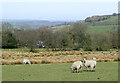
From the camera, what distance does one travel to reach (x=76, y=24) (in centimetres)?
7631

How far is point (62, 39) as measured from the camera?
2653 inches

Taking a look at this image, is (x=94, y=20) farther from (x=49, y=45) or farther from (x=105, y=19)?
(x=49, y=45)

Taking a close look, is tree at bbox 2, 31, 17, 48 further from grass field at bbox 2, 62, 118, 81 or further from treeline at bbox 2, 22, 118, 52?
grass field at bbox 2, 62, 118, 81

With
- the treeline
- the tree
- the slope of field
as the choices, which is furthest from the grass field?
the tree

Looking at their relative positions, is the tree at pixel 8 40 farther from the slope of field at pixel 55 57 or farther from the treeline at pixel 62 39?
the slope of field at pixel 55 57

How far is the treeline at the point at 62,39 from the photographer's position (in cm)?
6367

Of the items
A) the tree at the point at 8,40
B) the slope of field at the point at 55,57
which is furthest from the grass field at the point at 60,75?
the tree at the point at 8,40

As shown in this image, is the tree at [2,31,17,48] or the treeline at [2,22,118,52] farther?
the tree at [2,31,17,48]

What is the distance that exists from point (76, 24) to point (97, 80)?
2503 inches

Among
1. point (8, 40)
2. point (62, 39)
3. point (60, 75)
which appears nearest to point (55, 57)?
point (60, 75)

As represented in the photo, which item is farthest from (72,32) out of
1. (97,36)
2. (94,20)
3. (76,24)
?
(94,20)

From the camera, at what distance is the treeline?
63.7 meters

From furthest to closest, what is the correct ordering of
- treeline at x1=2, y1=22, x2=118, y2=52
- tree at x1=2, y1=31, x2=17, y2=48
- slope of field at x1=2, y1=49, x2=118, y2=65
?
tree at x1=2, y1=31, x2=17, y2=48 → treeline at x1=2, y1=22, x2=118, y2=52 → slope of field at x1=2, y1=49, x2=118, y2=65

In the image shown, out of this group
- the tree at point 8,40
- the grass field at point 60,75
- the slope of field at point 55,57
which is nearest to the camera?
the grass field at point 60,75
